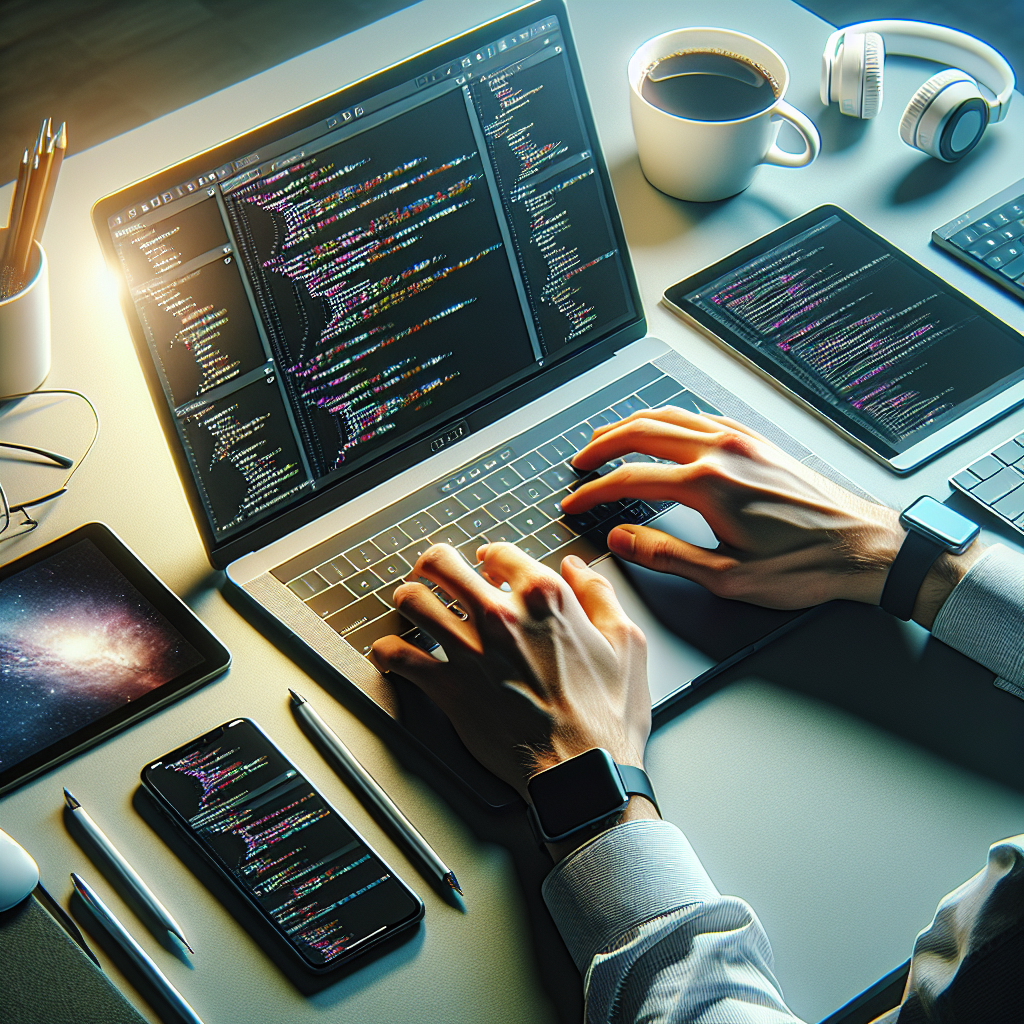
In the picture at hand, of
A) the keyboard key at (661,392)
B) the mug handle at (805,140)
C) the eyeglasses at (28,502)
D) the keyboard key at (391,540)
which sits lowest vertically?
the keyboard key at (661,392)

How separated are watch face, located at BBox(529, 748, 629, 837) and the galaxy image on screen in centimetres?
32

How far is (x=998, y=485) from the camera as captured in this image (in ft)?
3.04

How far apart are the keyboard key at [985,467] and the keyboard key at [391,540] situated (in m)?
0.52

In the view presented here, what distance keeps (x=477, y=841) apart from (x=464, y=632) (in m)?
0.16

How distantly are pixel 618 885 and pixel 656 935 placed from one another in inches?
1.6

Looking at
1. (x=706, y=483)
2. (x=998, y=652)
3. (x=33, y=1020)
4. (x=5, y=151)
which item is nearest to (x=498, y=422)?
(x=706, y=483)

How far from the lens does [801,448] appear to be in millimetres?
985

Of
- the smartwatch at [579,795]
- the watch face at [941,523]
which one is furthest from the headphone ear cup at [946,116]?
the smartwatch at [579,795]

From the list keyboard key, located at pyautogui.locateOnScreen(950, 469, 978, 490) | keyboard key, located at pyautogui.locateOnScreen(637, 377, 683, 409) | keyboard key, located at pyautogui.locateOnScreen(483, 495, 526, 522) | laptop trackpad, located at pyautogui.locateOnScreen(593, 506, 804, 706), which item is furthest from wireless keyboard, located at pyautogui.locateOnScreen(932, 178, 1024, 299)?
keyboard key, located at pyautogui.locateOnScreen(483, 495, 526, 522)

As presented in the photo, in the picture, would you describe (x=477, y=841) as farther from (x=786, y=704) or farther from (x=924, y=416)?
(x=924, y=416)

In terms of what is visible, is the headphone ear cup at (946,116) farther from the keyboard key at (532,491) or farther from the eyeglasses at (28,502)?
the eyeglasses at (28,502)

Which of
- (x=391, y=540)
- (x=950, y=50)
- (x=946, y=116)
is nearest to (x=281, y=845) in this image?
(x=391, y=540)

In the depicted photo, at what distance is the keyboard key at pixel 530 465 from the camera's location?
37.8 inches

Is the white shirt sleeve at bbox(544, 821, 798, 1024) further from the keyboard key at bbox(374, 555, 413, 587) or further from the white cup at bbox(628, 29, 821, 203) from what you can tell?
the white cup at bbox(628, 29, 821, 203)
